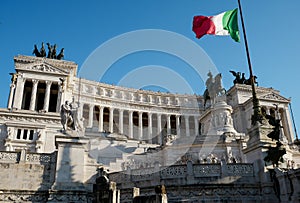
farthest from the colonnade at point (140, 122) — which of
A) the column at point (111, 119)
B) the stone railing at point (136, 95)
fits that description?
the stone railing at point (136, 95)

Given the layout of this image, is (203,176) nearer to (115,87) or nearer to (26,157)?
(26,157)

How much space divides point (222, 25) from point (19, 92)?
156 feet

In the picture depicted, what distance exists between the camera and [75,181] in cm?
1750

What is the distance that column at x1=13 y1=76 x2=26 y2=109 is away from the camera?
56062mm

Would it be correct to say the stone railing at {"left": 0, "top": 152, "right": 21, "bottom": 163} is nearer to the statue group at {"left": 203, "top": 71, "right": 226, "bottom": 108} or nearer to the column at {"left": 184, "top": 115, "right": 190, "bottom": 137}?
the statue group at {"left": 203, "top": 71, "right": 226, "bottom": 108}

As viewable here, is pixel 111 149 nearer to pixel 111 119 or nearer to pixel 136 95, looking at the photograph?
pixel 111 119

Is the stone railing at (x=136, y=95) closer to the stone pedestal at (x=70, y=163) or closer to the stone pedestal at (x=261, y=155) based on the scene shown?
the stone pedestal at (x=70, y=163)

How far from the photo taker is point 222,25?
23.9 metres

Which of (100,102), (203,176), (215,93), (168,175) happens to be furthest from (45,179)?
(100,102)

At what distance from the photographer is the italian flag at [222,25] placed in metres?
23.6

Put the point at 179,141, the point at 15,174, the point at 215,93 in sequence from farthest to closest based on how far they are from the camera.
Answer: the point at 215,93, the point at 179,141, the point at 15,174

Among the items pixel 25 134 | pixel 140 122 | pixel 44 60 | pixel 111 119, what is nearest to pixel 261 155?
pixel 25 134

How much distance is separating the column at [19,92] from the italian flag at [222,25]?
4492 cm

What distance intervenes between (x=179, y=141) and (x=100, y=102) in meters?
44.8
